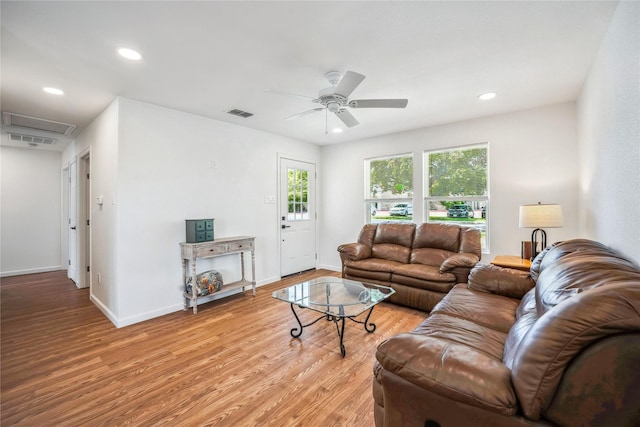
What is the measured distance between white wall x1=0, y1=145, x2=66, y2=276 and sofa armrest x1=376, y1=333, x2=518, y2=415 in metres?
7.28

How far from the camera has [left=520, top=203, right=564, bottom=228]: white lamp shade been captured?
9.40 ft

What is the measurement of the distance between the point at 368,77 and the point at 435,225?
2328 millimetres

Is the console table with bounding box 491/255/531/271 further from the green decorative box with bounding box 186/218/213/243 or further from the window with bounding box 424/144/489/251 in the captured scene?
the green decorative box with bounding box 186/218/213/243

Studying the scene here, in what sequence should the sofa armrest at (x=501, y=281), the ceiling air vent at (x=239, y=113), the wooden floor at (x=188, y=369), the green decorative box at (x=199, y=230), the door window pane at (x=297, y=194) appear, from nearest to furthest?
the wooden floor at (x=188, y=369)
the sofa armrest at (x=501, y=281)
the green decorative box at (x=199, y=230)
the ceiling air vent at (x=239, y=113)
the door window pane at (x=297, y=194)

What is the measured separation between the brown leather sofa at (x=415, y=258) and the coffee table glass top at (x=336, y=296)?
2.26 ft

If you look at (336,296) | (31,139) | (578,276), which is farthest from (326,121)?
(31,139)

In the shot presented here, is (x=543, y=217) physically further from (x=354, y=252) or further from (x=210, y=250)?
(x=210, y=250)

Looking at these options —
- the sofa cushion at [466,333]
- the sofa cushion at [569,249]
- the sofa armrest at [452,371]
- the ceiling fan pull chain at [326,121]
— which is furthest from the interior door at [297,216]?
the sofa armrest at [452,371]

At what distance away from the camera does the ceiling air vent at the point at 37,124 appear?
3.62 metres

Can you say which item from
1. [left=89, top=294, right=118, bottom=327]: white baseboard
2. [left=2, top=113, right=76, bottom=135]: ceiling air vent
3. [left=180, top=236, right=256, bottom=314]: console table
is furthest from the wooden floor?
[left=2, top=113, right=76, bottom=135]: ceiling air vent

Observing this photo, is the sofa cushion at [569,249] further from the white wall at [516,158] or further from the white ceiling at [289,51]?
the white wall at [516,158]

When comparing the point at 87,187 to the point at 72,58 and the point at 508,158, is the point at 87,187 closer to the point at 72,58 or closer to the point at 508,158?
the point at 72,58

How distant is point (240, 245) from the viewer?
3857 millimetres

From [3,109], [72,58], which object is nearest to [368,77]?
[72,58]
